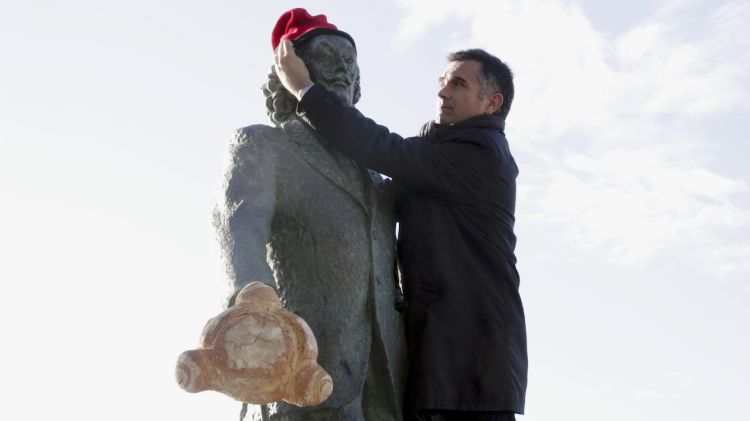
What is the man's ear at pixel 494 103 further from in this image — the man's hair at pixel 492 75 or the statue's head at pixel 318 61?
the statue's head at pixel 318 61

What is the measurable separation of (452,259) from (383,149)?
0.50 meters

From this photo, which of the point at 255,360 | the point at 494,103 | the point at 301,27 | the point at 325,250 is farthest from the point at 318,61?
the point at 255,360

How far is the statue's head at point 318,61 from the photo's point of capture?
5520 mm

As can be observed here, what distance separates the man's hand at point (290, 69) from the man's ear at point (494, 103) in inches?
32.1

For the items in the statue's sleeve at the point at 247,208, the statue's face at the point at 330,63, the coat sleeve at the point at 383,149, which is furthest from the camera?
the statue's face at the point at 330,63

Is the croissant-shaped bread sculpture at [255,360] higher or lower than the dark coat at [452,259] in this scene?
lower

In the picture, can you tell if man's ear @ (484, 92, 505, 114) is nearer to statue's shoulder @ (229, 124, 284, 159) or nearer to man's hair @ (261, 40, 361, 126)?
man's hair @ (261, 40, 361, 126)

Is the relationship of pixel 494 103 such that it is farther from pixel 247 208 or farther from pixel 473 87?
pixel 247 208

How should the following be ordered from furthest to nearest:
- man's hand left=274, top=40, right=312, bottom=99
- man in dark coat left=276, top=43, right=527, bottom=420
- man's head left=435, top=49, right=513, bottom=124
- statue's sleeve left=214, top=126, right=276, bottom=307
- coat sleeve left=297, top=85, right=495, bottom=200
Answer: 1. man's head left=435, top=49, right=513, bottom=124
2. man's hand left=274, top=40, right=312, bottom=99
3. coat sleeve left=297, top=85, right=495, bottom=200
4. man in dark coat left=276, top=43, right=527, bottom=420
5. statue's sleeve left=214, top=126, right=276, bottom=307

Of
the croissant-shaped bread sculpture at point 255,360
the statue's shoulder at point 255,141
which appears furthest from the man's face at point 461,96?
the croissant-shaped bread sculpture at point 255,360

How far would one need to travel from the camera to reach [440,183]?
5.30 metres

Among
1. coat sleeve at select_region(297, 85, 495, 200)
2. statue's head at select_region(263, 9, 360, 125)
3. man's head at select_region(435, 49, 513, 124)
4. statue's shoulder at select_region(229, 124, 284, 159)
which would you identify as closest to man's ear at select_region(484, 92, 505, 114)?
man's head at select_region(435, 49, 513, 124)

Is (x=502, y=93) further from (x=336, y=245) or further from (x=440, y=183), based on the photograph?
(x=336, y=245)

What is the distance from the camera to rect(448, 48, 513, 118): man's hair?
5.67 m
